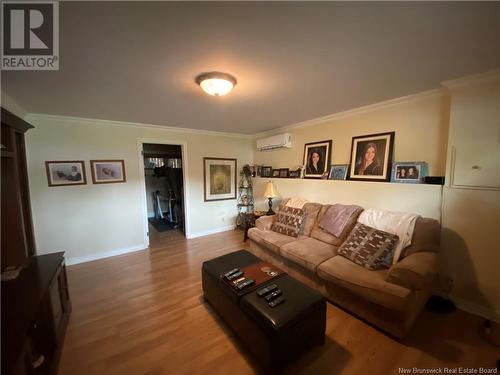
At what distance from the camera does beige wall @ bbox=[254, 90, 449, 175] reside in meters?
2.13

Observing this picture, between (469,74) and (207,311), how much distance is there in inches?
130

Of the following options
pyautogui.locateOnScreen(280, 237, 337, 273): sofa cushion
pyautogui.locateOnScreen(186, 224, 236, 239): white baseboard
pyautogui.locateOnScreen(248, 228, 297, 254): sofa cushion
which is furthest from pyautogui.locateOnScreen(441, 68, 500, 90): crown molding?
pyautogui.locateOnScreen(186, 224, 236, 239): white baseboard

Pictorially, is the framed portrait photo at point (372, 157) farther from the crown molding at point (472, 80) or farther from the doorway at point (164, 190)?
the doorway at point (164, 190)

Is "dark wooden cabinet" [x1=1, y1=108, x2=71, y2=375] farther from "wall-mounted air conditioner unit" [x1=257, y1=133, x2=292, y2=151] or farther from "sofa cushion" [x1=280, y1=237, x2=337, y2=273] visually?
"wall-mounted air conditioner unit" [x1=257, y1=133, x2=292, y2=151]

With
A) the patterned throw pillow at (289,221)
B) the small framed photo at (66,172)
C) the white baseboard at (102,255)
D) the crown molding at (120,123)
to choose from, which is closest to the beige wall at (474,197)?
the patterned throw pillow at (289,221)

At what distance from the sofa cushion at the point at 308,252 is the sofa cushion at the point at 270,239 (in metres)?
0.11

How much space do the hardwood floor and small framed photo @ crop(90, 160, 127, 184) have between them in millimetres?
1568

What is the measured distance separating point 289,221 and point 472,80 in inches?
93.6

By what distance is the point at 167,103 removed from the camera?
2385 mm

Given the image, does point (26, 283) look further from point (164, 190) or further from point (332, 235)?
point (164, 190)

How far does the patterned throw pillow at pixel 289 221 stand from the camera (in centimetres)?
283

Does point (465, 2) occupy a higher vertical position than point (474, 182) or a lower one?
higher

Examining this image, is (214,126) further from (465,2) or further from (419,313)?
(419,313)

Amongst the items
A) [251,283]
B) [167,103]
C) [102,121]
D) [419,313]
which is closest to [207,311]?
[251,283]
